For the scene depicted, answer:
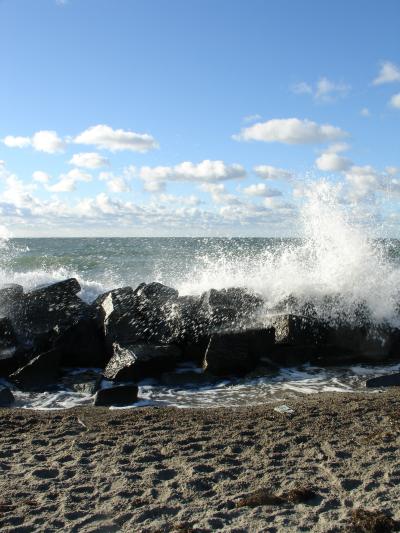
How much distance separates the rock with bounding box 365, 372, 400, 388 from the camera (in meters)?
6.95

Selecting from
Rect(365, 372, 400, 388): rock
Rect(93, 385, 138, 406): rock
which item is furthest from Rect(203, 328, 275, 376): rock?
Rect(365, 372, 400, 388): rock

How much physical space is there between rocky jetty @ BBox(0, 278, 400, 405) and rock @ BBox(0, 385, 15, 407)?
0.69 meters

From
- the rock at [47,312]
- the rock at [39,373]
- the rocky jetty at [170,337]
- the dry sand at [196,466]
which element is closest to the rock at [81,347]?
the rocky jetty at [170,337]

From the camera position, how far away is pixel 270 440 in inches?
196

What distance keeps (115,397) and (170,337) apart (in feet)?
7.13

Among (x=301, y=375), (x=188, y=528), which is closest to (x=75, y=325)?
(x=301, y=375)

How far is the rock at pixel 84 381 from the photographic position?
280 inches

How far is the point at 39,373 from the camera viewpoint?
7.61 meters

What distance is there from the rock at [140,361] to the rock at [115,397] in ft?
3.37

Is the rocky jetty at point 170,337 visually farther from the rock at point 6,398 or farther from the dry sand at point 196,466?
the dry sand at point 196,466

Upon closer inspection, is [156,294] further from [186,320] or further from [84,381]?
[84,381]

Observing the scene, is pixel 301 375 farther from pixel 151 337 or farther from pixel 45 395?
pixel 45 395

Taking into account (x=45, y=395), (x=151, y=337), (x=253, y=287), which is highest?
(x=253, y=287)

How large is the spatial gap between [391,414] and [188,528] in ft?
9.97
